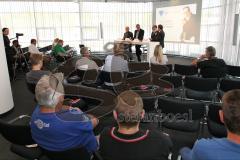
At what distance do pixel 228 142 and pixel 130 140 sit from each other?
1.89ft

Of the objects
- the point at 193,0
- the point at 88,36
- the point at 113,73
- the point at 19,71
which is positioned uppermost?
the point at 193,0

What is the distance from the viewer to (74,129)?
5.92 feet

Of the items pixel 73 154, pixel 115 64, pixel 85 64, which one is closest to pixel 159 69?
pixel 115 64

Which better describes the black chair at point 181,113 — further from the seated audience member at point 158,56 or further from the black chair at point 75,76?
the seated audience member at point 158,56

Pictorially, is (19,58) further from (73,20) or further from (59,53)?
(73,20)

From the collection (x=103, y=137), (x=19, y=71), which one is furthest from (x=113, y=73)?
(x=19, y=71)

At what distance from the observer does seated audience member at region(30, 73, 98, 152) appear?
5.90 ft

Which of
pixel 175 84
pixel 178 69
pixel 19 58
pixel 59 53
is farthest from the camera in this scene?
pixel 59 53

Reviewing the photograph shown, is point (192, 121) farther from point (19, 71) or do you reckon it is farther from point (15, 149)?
point (19, 71)

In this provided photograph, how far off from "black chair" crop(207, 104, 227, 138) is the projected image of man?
744 centimetres

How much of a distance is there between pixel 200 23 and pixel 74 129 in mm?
8743

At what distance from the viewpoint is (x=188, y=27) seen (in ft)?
32.5

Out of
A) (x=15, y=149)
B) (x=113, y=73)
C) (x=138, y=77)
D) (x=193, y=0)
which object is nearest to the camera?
(x=15, y=149)

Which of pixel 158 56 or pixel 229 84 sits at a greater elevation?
pixel 158 56
